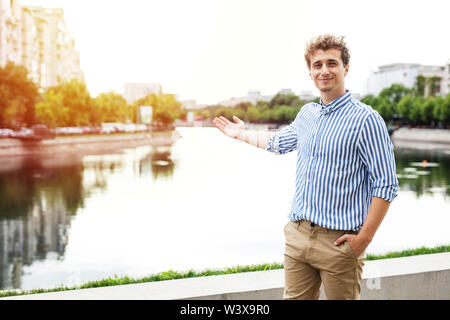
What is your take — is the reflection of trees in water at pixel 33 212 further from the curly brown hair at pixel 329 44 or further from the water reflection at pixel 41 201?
the curly brown hair at pixel 329 44

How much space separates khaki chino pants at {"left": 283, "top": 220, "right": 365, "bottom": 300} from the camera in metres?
1.86

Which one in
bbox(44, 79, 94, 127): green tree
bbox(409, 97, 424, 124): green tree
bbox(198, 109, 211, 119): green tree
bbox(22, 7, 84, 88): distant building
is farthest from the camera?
bbox(409, 97, 424, 124): green tree

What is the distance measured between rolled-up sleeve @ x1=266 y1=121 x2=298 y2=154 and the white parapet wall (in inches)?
29.6

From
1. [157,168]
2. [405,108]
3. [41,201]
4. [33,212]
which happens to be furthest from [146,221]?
[405,108]

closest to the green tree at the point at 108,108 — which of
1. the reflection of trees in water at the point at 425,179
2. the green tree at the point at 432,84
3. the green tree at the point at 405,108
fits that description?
the reflection of trees in water at the point at 425,179

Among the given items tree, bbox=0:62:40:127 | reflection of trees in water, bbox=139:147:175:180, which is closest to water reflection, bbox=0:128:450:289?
reflection of trees in water, bbox=139:147:175:180

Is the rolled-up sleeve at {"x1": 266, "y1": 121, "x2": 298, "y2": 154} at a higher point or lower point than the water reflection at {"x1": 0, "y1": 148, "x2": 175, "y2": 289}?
higher

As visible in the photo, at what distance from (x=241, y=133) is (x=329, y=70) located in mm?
598

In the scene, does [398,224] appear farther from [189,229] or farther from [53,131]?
[53,131]

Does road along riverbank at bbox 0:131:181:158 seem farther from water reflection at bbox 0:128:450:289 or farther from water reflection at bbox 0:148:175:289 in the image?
water reflection at bbox 0:128:450:289

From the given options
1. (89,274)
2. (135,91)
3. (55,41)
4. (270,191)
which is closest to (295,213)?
A: (89,274)

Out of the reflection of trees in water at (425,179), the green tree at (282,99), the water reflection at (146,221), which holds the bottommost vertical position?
the water reflection at (146,221)

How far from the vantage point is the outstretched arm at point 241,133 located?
2.28 m

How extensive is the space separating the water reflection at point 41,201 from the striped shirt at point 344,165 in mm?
7662
